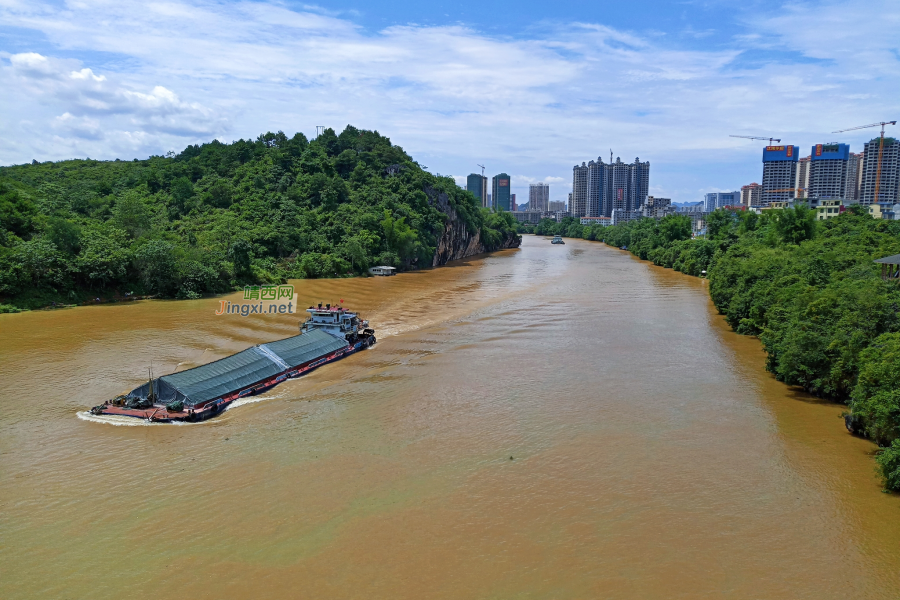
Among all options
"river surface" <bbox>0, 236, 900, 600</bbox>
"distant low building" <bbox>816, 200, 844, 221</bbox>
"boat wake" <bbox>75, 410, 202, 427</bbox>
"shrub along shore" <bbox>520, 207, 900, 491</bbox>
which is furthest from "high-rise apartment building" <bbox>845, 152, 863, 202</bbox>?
"boat wake" <bbox>75, 410, 202, 427</bbox>

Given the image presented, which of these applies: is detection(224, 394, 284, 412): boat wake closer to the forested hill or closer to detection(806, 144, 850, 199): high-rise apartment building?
the forested hill

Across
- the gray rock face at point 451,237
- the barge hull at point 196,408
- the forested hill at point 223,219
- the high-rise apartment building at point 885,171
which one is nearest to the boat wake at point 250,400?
the barge hull at point 196,408

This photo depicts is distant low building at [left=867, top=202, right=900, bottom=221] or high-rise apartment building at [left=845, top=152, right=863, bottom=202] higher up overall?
high-rise apartment building at [left=845, top=152, right=863, bottom=202]

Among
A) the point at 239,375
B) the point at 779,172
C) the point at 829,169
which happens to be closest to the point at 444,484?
the point at 239,375

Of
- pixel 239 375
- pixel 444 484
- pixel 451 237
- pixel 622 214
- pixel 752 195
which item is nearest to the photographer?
pixel 444 484

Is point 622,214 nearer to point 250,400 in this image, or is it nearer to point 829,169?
point 829,169

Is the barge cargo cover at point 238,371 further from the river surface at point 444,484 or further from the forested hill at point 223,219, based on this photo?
the forested hill at point 223,219
